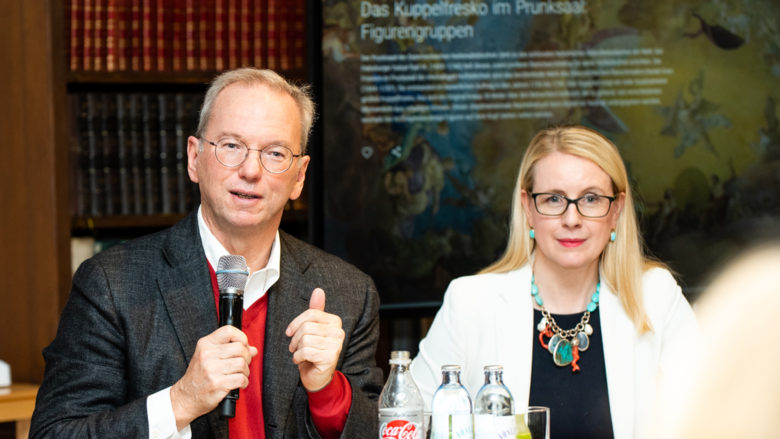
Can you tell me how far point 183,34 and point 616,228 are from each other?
2028 mm

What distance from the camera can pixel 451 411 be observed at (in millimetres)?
1775

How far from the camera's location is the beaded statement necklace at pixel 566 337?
2449 millimetres

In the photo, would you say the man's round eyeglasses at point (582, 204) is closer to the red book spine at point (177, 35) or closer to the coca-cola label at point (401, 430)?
the coca-cola label at point (401, 430)

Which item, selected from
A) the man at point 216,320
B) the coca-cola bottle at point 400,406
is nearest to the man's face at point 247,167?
the man at point 216,320

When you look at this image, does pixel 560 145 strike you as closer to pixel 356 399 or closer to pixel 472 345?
pixel 472 345

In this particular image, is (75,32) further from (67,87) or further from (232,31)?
(232,31)

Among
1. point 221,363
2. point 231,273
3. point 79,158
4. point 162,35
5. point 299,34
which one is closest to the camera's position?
point 221,363

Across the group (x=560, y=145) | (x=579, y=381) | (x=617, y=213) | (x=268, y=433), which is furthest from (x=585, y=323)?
(x=268, y=433)

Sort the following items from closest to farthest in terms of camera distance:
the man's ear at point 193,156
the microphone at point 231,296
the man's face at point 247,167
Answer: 1. the microphone at point 231,296
2. the man's face at point 247,167
3. the man's ear at point 193,156

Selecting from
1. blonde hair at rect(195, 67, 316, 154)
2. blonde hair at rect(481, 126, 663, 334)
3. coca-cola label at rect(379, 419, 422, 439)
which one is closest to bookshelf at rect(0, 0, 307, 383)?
blonde hair at rect(481, 126, 663, 334)

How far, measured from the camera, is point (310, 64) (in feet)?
11.9

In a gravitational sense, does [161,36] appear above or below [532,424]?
above

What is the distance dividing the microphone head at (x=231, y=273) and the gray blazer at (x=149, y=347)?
30cm

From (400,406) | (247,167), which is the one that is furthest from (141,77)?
(400,406)
